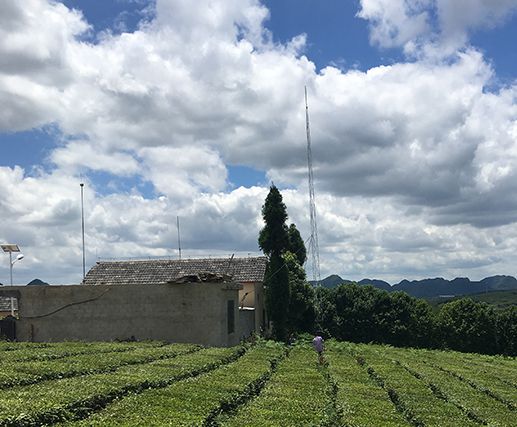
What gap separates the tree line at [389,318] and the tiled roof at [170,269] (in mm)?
2915

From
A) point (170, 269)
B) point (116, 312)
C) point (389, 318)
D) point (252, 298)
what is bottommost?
point (389, 318)

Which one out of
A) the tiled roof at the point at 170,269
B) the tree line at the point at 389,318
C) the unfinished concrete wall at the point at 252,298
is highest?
the tiled roof at the point at 170,269

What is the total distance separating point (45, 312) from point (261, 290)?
1912 centimetres

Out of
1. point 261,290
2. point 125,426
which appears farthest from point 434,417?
point 261,290

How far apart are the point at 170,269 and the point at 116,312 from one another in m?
15.0

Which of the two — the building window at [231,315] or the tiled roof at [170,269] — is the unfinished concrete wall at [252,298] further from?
the building window at [231,315]

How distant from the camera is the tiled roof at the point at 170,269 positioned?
48.6 meters

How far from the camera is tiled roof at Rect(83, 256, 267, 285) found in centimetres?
4856

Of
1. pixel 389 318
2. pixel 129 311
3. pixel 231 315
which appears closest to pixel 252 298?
pixel 231 315

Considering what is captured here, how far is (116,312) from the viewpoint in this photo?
3428 centimetres

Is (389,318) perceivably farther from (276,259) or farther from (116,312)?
(116,312)

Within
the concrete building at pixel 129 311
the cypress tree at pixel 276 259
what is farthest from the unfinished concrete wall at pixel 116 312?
the cypress tree at pixel 276 259

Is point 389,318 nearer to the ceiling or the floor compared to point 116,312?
nearer to the floor

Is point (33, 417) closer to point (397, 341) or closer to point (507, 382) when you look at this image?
point (507, 382)
